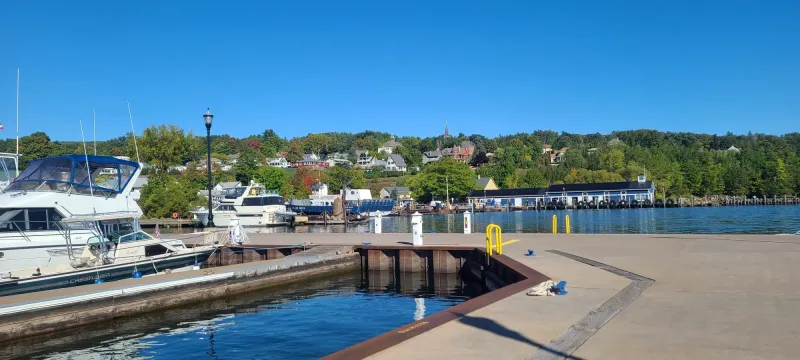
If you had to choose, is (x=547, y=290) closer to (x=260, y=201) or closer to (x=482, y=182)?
(x=260, y=201)

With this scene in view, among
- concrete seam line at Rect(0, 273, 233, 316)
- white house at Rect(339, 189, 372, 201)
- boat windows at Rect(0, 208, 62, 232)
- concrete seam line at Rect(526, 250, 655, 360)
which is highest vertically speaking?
white house at Rect(339, 189, 372, 201)

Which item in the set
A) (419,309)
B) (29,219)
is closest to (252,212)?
(29,219)

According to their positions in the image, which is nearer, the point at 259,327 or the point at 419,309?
the point at 259,327

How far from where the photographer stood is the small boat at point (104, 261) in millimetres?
15250

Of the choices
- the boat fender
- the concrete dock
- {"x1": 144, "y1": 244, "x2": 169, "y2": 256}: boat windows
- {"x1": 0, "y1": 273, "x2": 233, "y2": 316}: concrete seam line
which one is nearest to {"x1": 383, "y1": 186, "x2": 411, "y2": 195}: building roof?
{"x1": 144, "y1": 244, "x2": 169, "y2": 256}: boat windows

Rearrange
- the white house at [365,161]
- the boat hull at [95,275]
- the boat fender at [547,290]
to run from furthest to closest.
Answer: the white house at [365,161]
the boat hull at [95,275]
the boat fender at [547,290]

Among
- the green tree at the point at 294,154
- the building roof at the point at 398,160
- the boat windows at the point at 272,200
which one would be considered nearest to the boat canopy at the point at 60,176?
the boat windows at the point at 272,200

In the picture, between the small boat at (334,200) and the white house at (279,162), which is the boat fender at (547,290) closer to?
the small boat at (334,200)

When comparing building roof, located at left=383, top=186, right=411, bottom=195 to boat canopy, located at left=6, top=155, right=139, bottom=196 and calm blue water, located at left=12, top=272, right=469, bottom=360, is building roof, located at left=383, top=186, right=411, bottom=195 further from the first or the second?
calm blue water, located at left=12, top=272, right=469, bottom=360

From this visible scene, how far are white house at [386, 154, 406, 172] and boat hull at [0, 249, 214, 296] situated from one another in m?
153

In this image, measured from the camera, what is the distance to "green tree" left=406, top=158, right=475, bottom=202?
377ft

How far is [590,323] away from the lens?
325 inches

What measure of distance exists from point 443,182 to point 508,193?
14200 millimetres

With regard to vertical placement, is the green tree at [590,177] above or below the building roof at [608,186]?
above
